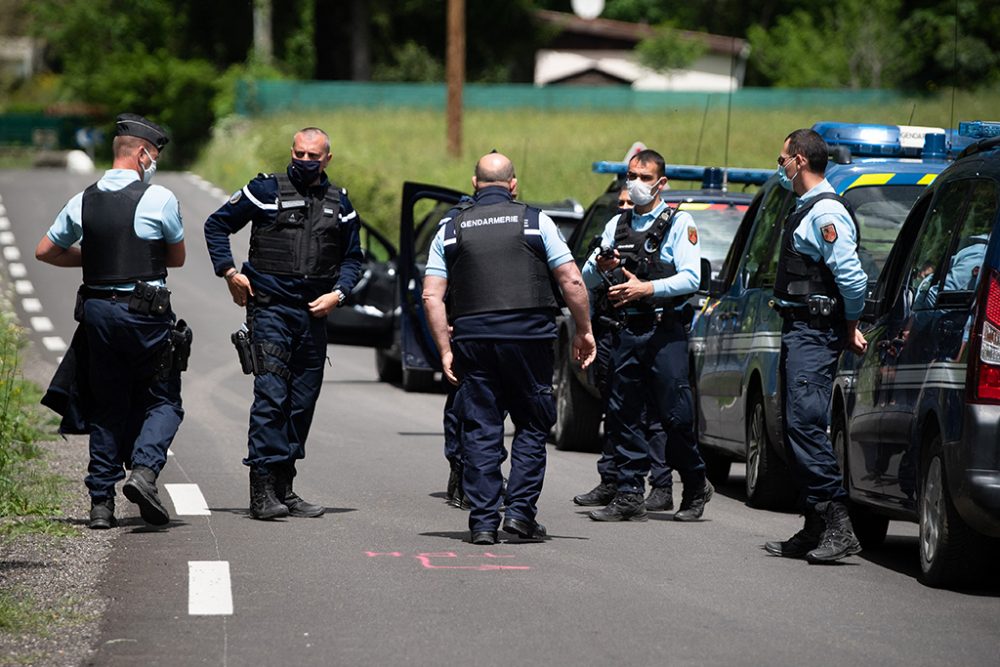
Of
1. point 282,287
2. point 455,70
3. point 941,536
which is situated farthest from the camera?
point 455,70

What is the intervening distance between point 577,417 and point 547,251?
5051 millimetres

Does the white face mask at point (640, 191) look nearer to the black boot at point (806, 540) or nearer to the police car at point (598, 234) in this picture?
the black boot at point (806, 540)

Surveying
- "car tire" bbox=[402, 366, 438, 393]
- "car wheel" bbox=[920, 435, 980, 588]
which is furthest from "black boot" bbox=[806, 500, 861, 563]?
"car tire" bbox=[402, 366, 438, 393]

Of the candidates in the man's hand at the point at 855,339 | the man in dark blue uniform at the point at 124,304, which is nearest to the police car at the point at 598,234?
the man in dark blue uniform at the point at 124,304

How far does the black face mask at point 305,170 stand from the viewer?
31.1 ft

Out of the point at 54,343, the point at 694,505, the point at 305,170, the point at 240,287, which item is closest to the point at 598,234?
the point at 694,505

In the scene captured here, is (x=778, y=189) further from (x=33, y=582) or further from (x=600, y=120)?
(x=600, y=120)

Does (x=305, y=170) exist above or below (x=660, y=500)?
above

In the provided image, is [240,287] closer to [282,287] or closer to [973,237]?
[282,287]

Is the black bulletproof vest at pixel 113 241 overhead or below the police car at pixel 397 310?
overhead

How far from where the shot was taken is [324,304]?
9.45 meters

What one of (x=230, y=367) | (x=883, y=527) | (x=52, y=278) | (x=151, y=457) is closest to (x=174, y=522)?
(x=151, y=457)

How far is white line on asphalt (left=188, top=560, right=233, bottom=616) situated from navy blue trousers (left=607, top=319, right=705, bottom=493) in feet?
8.62

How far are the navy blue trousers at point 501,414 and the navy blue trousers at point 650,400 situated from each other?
89 cm
